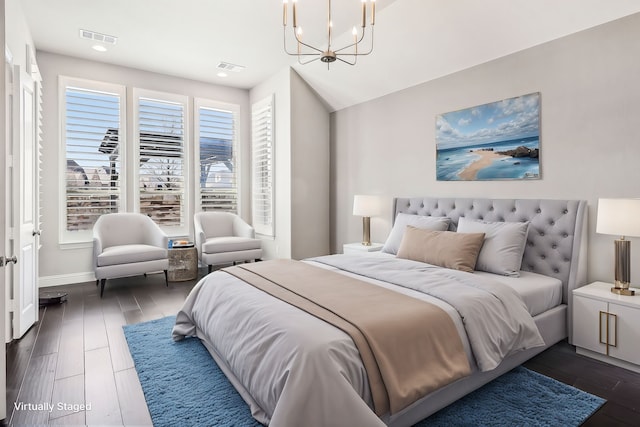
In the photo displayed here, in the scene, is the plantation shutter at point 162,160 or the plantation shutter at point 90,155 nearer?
the plantation shutter at point 90,155

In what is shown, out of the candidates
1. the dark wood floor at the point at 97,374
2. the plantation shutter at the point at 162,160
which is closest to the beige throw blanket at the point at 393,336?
the dark wood floor at the point at 97,374

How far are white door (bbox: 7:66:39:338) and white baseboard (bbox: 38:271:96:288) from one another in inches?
59.3

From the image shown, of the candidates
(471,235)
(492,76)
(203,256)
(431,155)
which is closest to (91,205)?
(203,256)

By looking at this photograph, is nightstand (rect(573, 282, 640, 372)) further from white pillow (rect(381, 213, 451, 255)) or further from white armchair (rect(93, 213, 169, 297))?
white armchair (rect(93, 213, 169, 297))

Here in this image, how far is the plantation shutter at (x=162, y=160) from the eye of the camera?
5.23m

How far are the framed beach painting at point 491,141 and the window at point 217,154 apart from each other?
3.43m

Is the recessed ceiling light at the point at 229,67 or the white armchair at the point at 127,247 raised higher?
the recessed ceiling light at the point at 229,67

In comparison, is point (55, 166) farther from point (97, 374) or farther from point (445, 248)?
point (445, 248)

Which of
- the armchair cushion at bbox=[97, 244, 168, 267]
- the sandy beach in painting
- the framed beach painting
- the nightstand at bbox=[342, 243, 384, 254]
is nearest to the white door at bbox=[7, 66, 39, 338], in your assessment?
the armchair cushion at bbox=[97, 244, 168, 267]

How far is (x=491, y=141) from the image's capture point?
3451 millimetres

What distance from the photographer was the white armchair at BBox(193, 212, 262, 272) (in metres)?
4.92

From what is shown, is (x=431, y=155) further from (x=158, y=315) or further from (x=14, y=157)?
(x=14, y=157)

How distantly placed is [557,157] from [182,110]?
4.93 metres

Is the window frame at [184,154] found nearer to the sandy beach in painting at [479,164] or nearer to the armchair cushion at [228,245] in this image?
the armchair cushion at [228,245]
